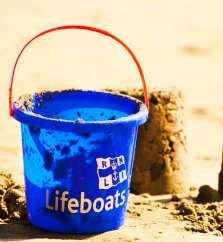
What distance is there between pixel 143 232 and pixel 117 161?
0.38m

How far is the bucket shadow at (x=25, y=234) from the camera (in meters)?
3.69

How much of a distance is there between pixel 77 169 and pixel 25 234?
378 mm

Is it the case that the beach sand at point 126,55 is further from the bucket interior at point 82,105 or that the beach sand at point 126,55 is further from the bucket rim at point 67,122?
the bucket rim at point 67,122

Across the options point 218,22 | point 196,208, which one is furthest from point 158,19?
point 196,208

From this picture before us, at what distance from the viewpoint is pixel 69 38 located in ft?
29.8

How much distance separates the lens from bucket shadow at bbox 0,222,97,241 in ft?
12.1

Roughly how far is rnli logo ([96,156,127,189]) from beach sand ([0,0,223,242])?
1159 mm

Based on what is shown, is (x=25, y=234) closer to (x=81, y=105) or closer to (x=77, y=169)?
(x=77, y=169)

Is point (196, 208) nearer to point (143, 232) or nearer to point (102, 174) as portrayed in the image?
point (143, 232)

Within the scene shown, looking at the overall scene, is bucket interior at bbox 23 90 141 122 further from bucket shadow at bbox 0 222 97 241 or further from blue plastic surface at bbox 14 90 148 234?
bucket shadow at bbox 0 222 97 241

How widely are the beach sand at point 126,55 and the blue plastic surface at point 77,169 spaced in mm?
1060

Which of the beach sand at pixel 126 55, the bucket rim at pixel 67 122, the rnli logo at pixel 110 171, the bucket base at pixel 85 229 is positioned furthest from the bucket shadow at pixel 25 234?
the beach sand at pixel 126 55

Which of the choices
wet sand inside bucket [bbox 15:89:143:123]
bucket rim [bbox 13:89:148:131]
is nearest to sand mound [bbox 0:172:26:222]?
wet sand inside bucket [bbox 15:89:143:123]

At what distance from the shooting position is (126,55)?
28.1 feet
